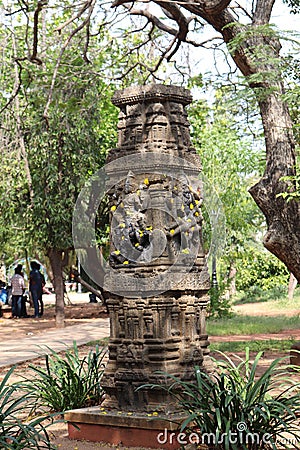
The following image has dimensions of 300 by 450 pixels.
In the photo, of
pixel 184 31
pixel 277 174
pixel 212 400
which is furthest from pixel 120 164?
pixel 184 31

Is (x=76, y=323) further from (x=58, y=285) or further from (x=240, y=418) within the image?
(x=240, y=418)

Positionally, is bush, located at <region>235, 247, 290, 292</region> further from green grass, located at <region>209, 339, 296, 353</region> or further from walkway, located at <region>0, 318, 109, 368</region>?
green grass, located at <region>209, 339, 296, 353</region>

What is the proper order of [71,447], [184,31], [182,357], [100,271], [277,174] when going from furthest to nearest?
[184,31]
[277,174]
[100,271]
[182,357]
[71,447]

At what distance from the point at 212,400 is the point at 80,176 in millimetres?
14997

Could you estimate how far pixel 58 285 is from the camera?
72.0ft

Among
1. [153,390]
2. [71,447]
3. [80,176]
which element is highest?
[80,176]

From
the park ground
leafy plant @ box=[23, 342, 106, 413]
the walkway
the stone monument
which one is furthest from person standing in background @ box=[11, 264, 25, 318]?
the stone monument

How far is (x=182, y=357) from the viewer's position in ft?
25.6

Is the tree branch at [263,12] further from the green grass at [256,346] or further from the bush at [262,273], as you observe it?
the bush at [262,273]

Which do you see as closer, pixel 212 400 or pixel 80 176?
pixel 212 400

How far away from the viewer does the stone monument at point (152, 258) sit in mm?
7676

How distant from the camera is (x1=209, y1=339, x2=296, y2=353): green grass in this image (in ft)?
48.4

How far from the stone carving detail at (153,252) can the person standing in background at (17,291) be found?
57.6 ft

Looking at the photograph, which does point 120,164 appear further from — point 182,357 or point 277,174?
point 277,174
